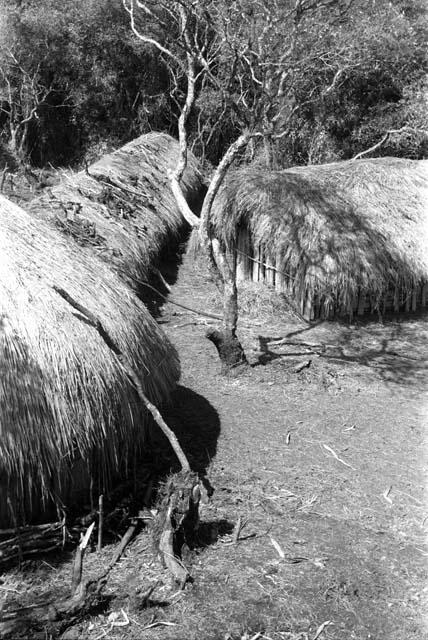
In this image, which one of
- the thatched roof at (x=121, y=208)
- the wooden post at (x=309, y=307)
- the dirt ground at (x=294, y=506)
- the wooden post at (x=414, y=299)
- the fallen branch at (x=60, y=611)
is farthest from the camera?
the wooden post at (x=414, y=299)

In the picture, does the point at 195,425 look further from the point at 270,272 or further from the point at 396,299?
the point at 396,299

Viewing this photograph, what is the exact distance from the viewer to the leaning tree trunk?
24.4 feet

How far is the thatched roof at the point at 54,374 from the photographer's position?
4145 millimetres

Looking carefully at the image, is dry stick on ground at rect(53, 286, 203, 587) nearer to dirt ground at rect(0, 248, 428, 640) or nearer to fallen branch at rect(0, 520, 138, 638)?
dirt ground at rect(0, 248, 428, 640)

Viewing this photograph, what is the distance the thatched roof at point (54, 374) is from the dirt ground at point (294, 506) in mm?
632

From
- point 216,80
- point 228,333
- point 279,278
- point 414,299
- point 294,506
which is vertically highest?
point 216,80

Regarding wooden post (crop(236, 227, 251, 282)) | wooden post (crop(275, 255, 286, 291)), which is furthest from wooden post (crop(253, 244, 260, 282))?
wooden post (crop(275, 255, 286, 291))

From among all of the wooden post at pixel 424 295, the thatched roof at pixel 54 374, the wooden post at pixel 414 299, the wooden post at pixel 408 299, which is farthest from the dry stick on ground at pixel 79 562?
the wooden post at pixel 424 295

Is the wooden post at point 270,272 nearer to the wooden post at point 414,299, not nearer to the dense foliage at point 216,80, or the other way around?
the wooden post at point 414,299

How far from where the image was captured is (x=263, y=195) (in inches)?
403

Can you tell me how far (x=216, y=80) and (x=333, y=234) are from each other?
16.1 ft

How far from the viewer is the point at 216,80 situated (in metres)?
13.0

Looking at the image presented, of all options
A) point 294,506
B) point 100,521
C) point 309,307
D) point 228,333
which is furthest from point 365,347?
point 100,521

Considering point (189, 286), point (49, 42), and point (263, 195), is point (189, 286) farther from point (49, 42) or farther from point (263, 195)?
point (49, 42)
